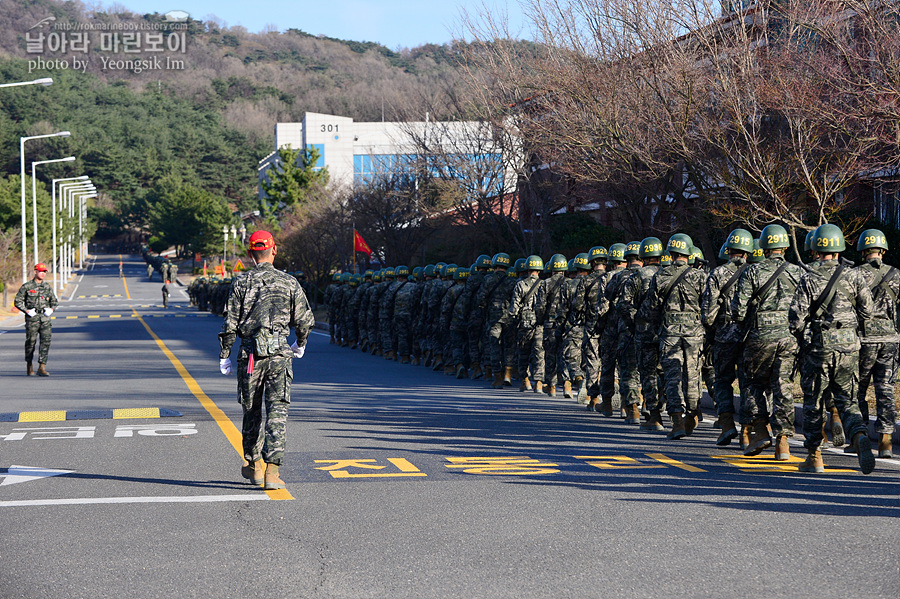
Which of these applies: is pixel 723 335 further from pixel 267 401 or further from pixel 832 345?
pixel 267 401

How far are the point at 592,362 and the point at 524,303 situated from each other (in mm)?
2389

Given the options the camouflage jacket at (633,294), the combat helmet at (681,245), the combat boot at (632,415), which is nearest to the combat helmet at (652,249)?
the camouflage jacket at (633,294)

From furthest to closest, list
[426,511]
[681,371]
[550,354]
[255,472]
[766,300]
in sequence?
1. [550,354]
2. [681,371]
3. [766,300]
4. [255,472]
5. [426,511]

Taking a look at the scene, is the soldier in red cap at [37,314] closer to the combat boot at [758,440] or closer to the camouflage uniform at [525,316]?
the camouflage uniform at [525,316]

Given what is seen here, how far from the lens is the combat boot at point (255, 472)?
25.4 feet

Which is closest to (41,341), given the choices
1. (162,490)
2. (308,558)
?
(162,490)

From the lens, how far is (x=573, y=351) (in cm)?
1413

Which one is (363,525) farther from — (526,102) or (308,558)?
(526,102)

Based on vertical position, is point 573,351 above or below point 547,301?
below

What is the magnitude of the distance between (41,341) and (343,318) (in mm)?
9819

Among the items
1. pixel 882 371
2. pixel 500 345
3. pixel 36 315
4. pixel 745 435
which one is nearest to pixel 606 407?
pixel 745 435

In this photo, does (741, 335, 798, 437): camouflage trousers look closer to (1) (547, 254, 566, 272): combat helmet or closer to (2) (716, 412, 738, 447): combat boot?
(2) (716, 412, 738, 447): combat boot

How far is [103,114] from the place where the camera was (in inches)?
6176

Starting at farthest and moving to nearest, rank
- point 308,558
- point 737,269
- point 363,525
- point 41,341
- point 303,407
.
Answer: point 41,341 < point 303,407 < point 737,269 < point 363,525 < point 308,558
